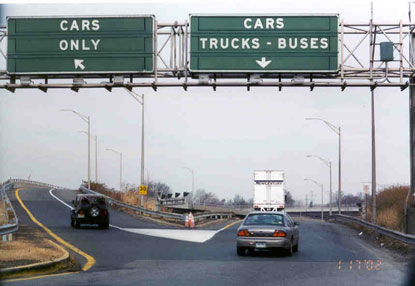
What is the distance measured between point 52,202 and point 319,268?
4252cm

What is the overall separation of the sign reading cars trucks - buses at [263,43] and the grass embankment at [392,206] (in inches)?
534

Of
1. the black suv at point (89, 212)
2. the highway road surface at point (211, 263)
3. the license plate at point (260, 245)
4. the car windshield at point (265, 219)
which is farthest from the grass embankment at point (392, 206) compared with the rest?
the black suv at point (89, 212)

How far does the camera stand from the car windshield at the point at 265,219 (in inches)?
894

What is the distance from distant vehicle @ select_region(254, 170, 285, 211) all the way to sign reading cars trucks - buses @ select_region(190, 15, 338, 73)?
75.6 ft

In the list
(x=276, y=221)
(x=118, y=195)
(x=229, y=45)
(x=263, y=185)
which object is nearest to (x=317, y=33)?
(x=229, y=45)

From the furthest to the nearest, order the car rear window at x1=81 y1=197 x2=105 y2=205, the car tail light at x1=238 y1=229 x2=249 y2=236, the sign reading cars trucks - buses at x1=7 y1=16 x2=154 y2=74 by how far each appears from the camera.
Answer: the car rear window at x1=81 y1=197 x2=105 y2=205 < the sign reading cars trucks - buses at x1=7 y1=16 x2=154 y2=74 < the car tail light at x1=238 y1=229 x2=249 y2=236

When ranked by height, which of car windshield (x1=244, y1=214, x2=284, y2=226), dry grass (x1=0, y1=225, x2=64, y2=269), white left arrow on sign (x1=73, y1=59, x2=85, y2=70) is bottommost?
dry grass (x1=0, y1=225, x2=64, y2=269)

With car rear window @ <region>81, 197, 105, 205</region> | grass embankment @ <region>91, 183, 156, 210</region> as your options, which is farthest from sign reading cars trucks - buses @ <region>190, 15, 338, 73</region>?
grass embankment @ <region>91, 183, 156, 210</region>

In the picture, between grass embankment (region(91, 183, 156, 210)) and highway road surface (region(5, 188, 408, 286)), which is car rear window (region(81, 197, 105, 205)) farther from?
grass embankment (region(91, 183, 156, 210))

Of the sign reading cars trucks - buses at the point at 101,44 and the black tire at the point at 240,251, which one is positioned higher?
the sign reading cars trucks - buses at the point at 101,44

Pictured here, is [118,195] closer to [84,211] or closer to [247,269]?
[84,211]

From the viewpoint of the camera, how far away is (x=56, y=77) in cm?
2395

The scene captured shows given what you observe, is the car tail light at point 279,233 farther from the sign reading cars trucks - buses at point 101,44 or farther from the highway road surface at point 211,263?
the sign reading cars trucks - buses at point 101,44

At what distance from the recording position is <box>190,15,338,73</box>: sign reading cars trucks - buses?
2262 centimetres
